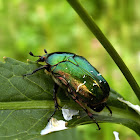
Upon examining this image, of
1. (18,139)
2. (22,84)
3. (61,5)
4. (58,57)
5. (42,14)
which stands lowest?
(18,139)

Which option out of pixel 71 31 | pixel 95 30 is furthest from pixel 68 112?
pixel 71 31

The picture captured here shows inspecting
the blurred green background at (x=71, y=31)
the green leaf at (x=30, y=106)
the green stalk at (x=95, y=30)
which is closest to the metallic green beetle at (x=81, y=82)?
the green leaf at (x=30, y=106)

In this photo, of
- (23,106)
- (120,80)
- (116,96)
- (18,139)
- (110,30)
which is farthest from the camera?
(110,30)

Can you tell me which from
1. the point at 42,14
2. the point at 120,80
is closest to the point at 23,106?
the point at 120,80

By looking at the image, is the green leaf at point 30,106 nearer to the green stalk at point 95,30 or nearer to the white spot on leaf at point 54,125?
the white spot on leaf at point 54,125

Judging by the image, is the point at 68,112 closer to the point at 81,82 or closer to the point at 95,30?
the point at 81,82

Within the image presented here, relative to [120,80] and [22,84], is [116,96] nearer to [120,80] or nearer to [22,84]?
[22,84]

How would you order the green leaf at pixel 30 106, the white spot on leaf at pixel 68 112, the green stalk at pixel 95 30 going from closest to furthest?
the green stalk at pixel 95 30, the green leaf at pixel 30 106, the white spot on leaf at pixel 68 112
